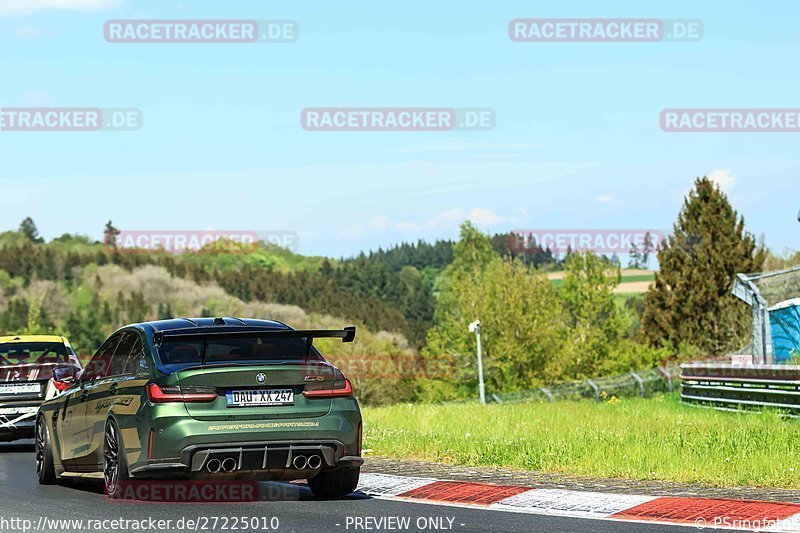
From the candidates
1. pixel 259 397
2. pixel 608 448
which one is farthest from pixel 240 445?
pixel 608 448

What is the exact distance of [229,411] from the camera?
962 centimetres

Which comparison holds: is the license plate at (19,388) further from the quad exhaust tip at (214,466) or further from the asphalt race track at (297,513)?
the quad exhaust tip at (214,466)

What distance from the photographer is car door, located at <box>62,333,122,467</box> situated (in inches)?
439

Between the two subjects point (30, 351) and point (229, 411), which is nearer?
point (229, 411)

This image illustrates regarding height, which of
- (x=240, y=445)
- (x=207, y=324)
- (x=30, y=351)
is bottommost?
(x=240, y=445)

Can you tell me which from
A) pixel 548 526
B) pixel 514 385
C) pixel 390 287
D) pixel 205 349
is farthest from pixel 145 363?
pixel 390 287

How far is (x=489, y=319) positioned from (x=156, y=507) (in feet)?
255

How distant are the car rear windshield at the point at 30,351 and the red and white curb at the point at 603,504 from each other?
9.30 m

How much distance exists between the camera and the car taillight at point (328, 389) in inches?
389

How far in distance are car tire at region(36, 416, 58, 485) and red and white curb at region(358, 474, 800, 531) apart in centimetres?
349

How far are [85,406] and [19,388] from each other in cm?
666

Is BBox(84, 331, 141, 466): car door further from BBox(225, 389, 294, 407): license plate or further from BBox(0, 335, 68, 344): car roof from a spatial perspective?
BBox(0, 335, 68, 344): car roof

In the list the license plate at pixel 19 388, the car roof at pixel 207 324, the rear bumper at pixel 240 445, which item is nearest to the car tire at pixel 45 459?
the car roof at pixel 207 324

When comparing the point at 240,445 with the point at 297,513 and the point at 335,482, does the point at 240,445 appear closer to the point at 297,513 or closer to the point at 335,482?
the point at 297,513
